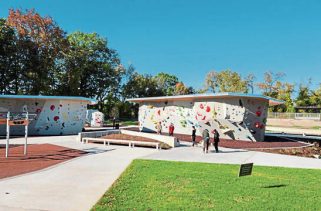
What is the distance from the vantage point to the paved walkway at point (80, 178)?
24.8 ft

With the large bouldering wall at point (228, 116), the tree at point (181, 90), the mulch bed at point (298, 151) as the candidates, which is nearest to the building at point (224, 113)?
the large bouldering wall at point (228, 116)

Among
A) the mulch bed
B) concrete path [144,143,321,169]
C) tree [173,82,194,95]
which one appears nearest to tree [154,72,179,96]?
tree [173,82,194,95]

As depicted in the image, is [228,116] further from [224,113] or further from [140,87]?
[140,87]

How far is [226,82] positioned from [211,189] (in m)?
59.9

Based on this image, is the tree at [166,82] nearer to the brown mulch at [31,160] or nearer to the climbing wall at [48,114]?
the climbing wall at [48,114]

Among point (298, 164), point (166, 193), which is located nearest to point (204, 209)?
point (166, 193)

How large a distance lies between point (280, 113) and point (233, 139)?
139ft

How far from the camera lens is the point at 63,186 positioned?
9180 millimetres

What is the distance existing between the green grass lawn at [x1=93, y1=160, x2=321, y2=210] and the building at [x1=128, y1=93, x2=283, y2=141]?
1208 centimetres

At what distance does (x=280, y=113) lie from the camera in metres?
Answer: 62.2

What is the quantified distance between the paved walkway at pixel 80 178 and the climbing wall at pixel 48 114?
12960 mm

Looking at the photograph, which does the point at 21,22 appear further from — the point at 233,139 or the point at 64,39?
the point at 233,139

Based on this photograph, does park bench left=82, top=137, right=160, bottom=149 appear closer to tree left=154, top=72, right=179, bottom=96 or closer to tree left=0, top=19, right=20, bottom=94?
tree left=0, top=19, right=20, bottom=94

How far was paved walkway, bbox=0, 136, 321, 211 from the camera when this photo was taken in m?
7.55
